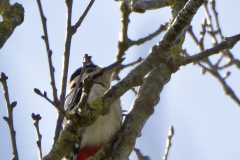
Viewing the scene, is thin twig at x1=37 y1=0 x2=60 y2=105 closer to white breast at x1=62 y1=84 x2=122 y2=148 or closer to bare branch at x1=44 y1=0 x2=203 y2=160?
bare branch at x1=44 y1=0 x2=203 y2=160

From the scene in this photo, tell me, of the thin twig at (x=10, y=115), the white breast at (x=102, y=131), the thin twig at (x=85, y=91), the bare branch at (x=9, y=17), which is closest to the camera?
the thin twig at (x=85, y=91)

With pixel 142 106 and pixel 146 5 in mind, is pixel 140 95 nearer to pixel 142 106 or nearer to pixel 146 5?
pixel 142 106

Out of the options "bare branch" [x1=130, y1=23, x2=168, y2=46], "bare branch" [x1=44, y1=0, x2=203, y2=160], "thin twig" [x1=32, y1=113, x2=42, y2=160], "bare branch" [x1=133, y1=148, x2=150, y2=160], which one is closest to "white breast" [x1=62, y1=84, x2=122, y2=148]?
"bare branch" [x1=133, y1=148, x2=150, y2=160]

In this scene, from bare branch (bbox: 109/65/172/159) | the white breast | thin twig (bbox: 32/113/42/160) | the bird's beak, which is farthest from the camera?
the bird's beak

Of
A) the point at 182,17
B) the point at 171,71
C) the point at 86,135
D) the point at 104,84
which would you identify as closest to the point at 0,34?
the point at 182,17

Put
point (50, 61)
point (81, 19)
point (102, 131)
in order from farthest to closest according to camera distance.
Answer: point (102, 131)
point (81, 19)
point (50, 61)

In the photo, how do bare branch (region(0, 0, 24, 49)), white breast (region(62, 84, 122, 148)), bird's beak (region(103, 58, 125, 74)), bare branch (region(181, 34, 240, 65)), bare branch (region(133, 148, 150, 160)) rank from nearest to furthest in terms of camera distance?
1. bare branch (region(0, 0, 24, 49))
2. bare branch (region(181, 34, 240, 65))
3. bare branch (region(133, 148, 150, 160))
4. white breast (region(62, 84, 122, 148))
5. bird's beak (region(103, 58, 125, 74))

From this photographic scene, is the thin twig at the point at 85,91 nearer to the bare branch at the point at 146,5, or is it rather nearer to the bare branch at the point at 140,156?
the bare branch at the point at 140,156

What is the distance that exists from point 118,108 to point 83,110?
1780mm

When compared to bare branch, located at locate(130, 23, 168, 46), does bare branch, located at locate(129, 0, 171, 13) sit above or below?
below

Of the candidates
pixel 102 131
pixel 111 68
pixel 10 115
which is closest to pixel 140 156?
pixel 102 131

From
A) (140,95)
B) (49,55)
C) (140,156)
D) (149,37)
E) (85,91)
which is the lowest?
(85,91)

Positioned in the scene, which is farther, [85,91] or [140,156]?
[140,156]

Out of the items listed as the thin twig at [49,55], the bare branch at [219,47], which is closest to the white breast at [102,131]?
the bare branch at [219,47]
